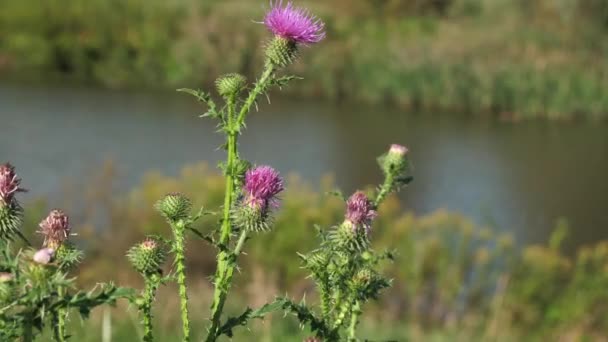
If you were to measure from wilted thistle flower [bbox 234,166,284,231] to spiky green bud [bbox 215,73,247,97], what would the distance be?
112 millimetres

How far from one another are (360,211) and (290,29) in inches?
11.4

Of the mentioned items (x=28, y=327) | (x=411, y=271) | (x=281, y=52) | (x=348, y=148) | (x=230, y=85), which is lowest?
(x=28, y=327)

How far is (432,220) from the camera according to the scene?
779 cm

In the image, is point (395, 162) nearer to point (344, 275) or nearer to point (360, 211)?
point (360, 211)

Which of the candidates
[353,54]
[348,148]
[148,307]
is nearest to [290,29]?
[148,307]

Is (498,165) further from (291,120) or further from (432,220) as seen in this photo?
(432,220)

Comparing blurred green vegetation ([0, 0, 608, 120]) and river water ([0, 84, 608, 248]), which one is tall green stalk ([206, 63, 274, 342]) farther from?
blurred green vegetation ([0, 0, 608, 120])

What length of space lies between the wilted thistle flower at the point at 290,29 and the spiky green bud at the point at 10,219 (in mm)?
426

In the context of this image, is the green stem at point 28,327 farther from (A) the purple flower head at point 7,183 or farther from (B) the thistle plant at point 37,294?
(A) the purple flower head at point 7,183

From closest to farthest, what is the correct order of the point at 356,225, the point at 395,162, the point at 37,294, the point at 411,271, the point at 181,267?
the point at 37,294 < the point at 181,267 < the point at 356,225 < the point at 395,162 < the point at 411,271

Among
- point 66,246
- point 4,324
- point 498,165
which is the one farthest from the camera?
point 498,165

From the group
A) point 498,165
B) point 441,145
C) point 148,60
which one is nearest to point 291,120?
point 441,145

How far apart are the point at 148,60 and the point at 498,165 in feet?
26.4

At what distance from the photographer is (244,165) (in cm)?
122
